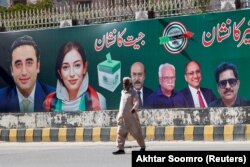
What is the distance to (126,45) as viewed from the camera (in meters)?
18.0

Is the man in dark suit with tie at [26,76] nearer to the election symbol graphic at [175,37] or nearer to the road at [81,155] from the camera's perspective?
the road at [81,155]

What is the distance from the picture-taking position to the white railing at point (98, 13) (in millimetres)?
17203

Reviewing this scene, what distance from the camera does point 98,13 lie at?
18.4 meters

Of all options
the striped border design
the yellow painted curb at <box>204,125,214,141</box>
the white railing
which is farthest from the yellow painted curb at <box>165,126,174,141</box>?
the white railing

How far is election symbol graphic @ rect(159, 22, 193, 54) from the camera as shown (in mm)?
17125

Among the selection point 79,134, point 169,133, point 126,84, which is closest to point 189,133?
point 169,133

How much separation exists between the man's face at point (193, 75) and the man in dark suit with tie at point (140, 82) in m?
1.07

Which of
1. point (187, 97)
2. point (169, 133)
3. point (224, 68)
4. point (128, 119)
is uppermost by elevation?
point (224, 68)

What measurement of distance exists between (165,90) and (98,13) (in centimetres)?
265

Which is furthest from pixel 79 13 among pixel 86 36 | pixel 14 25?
pixel 14 25

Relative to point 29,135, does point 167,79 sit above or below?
above

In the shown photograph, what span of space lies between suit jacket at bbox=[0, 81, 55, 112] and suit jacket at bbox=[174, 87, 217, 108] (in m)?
3.52

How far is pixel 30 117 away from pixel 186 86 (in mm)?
4392

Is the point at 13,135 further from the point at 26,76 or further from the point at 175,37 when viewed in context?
the point at 175,37
